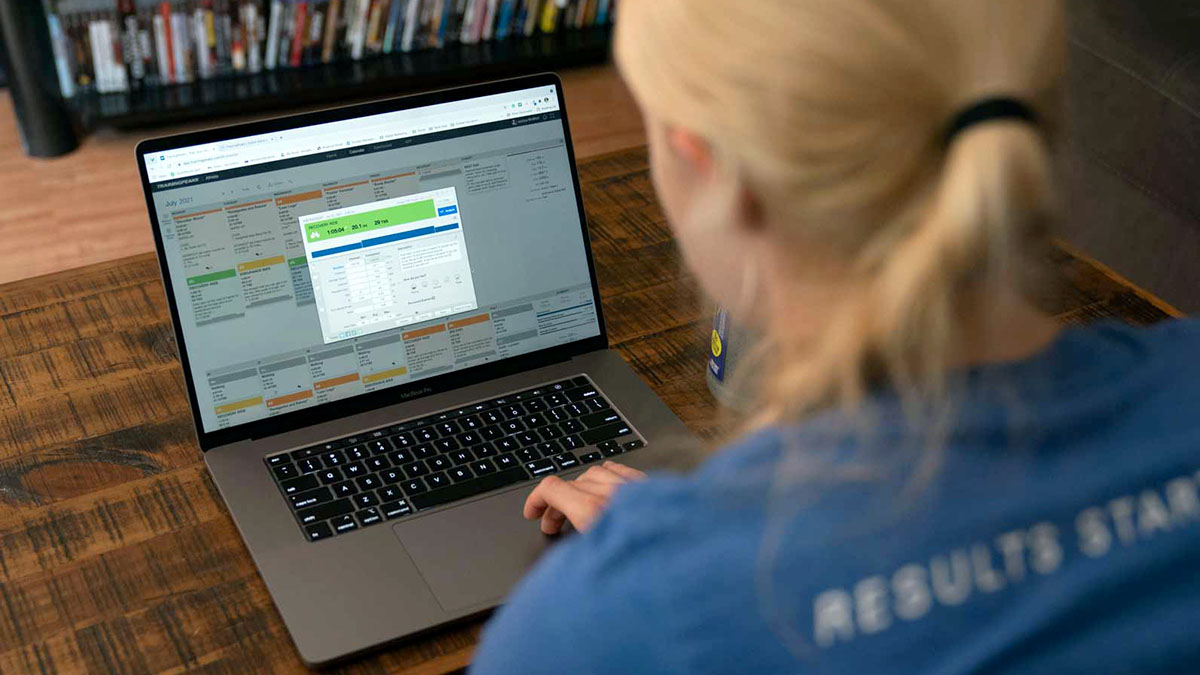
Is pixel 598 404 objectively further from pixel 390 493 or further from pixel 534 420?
pixel 390 493

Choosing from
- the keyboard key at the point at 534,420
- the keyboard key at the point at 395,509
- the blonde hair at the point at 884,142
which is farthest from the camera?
the keyboard key at the point at 534,420

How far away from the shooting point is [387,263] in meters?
1.12

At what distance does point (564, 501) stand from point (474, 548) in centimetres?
9

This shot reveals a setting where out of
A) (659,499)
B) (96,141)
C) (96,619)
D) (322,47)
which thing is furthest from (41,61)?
(659,499)

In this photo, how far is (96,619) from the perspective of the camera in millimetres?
920

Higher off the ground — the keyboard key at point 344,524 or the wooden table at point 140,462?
the keyboard key at point 344,524

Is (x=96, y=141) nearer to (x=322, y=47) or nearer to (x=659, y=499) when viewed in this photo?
(x=322, y=47)

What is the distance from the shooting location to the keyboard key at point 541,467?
1070 millimetres

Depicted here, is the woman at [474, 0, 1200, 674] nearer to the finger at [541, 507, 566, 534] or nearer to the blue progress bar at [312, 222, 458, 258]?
the finger at [541, 507, 566, 534]

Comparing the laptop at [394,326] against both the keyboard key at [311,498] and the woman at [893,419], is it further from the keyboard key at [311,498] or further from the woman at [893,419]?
the woman at [893,419]

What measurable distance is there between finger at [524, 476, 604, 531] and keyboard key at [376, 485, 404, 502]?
113 mm

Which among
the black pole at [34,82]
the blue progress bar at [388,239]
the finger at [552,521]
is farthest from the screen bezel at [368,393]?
the black pole at [34,82]

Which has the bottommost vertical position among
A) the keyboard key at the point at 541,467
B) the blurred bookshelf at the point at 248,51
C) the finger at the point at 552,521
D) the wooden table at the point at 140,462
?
the blurred bookshelf at the point at 248,51

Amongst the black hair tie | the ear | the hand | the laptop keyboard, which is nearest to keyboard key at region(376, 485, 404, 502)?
the laptop keyboard
